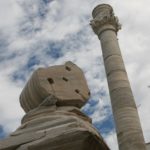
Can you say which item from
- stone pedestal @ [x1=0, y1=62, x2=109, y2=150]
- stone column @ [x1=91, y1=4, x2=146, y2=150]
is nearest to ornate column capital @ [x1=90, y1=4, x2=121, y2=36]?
stone column @ [x1=91, y1=4, x2=146, y2=150]

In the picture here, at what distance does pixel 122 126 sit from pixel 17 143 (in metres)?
13.3

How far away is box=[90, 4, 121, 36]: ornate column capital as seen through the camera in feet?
66.4

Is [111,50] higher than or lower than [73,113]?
higher

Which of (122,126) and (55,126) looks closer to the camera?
(55,126)

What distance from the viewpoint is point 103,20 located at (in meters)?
20.2

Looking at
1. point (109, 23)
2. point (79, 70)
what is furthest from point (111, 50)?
point (79, 70)

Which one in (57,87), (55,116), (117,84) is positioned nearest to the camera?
(55,116)

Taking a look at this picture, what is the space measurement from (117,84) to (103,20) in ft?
13.6

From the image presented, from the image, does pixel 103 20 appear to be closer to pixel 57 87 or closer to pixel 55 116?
pixel 57 87

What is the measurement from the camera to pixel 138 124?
15984 mm

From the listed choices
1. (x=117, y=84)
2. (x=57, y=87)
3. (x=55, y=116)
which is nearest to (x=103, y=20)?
(x=117, y=84)

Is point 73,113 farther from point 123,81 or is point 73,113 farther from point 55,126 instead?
point 123,81

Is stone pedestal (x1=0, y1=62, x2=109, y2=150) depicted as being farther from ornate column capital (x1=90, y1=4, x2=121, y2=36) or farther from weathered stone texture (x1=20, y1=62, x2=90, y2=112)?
ornate column capital (x1=90, y1=4, x2=121, y2=36)

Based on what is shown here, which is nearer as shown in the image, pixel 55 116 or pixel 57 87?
pixel 55 116
